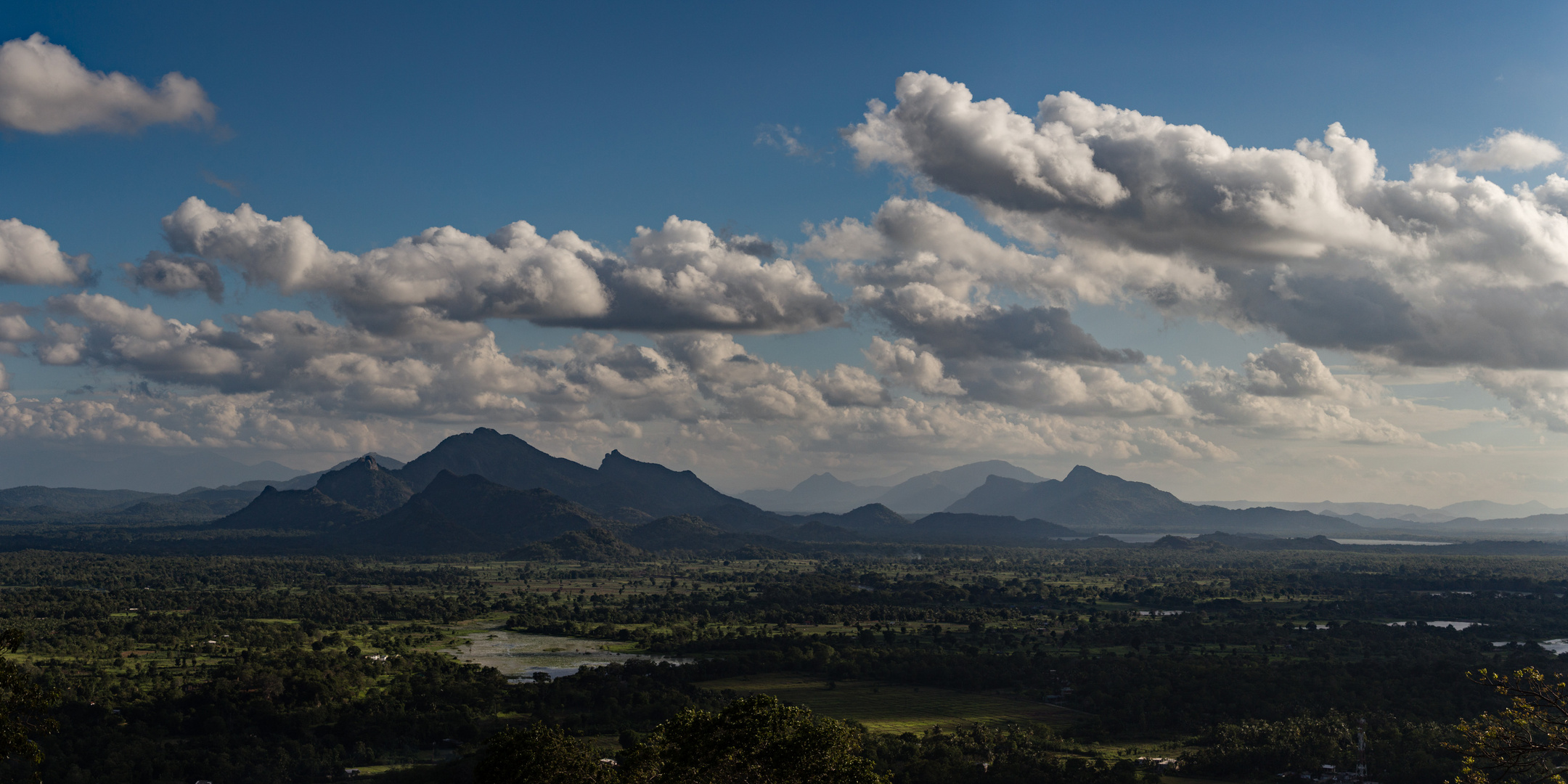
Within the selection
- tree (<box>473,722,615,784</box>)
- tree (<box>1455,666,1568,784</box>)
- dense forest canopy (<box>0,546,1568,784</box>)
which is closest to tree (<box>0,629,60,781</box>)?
tree (<box>473,722,615,784</box>)

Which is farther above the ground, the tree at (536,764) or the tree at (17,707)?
the tree at (17,707)

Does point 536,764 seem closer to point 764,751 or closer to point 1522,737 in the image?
point 764,751

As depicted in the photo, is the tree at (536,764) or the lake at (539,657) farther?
the lake at (539,657)

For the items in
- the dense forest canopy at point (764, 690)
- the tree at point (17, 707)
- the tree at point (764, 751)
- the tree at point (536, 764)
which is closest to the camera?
the tree at point (17, 707)

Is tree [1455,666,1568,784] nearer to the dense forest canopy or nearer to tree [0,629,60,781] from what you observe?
the dense forest canopy

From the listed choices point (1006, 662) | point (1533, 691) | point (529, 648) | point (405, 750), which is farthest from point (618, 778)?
point (529, 648)

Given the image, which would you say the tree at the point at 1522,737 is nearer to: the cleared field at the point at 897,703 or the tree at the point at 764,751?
the tree at the point at 764,751

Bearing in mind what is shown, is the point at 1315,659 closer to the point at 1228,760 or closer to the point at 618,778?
the point at 1228,760

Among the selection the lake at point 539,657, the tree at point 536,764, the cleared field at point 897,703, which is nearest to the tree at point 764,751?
the tree at point 536,764

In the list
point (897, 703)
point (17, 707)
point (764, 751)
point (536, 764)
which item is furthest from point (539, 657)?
point (17, 707)
